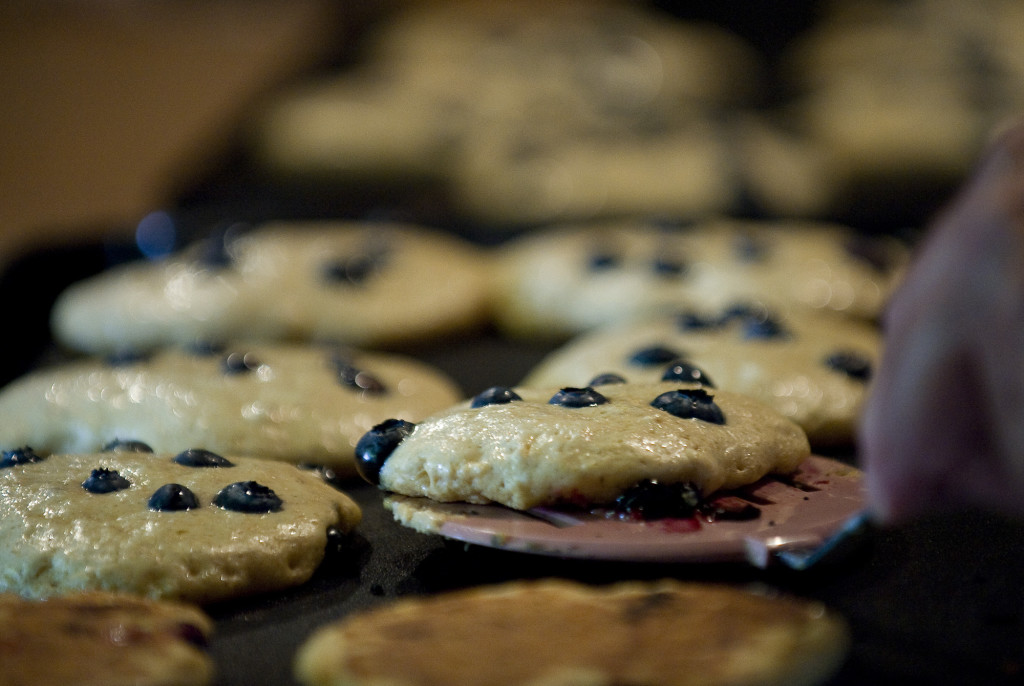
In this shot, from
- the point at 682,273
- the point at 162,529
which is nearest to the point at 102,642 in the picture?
the point at 162,529

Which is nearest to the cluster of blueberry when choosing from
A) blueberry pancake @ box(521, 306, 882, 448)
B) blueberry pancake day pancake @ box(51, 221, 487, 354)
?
blueberry pancake @ box(521, 306, 882, 448)

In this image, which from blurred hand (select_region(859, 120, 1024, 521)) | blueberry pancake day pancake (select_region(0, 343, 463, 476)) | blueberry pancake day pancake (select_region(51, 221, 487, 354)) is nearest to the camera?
blurred hand (select_region(859, 120, 1024, 521))

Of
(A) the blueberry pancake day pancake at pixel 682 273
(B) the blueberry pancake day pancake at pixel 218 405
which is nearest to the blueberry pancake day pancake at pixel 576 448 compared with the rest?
(B) the blueberry pancake day pancake at pixel 218 405

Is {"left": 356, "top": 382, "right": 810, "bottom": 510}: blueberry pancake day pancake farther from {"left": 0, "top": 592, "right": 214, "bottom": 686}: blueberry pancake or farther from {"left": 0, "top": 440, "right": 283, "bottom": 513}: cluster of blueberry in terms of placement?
{"left": 0, "top": 592, "right": 214, "bottom": 686}: blueberry pancake

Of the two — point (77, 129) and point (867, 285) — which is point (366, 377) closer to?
point (867, 285)

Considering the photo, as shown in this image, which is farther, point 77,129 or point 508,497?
point 77,129

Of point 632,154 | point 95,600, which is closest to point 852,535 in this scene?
point 95,600
